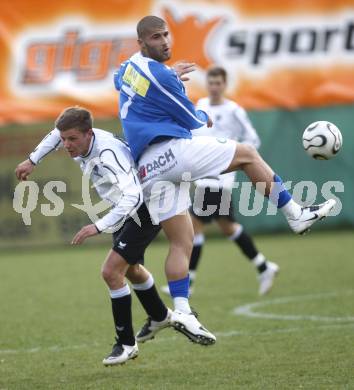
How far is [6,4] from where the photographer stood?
1708 cm

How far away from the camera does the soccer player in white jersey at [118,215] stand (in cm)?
652

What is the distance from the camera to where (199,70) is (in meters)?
16.8

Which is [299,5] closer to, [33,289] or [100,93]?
[100,93]

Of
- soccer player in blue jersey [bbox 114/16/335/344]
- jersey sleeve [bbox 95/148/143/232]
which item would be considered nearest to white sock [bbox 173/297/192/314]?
soccer player in blue jersey [bbox 114/16/335/344]

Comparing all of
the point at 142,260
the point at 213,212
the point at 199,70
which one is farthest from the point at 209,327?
the point at 199,70

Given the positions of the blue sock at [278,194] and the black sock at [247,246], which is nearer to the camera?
the blue sock at [278,194]

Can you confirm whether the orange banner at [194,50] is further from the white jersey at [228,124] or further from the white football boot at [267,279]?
the white football boot at [267,279]

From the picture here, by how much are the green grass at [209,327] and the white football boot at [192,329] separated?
235 mm

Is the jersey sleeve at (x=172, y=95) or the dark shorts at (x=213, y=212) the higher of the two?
the jersey sleeve at (x=172, y=95)

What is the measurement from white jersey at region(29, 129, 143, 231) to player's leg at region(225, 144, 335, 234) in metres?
0.72

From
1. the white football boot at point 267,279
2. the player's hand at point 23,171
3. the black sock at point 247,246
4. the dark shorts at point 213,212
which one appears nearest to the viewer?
the player's hand at point 23,171

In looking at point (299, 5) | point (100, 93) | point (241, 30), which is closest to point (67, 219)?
point (100, 93)

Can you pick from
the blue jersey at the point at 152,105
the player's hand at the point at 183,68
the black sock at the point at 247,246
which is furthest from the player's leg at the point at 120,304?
the black sock at the point at 247,246

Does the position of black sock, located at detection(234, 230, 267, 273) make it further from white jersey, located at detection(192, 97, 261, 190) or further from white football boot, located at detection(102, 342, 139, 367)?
white football boot, located at detection(102, 342, 139, 367)
